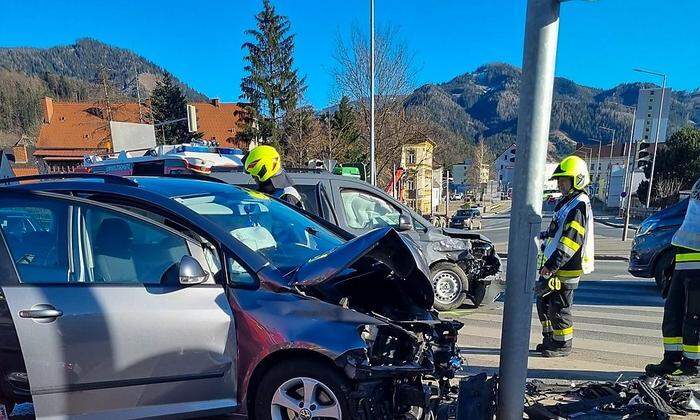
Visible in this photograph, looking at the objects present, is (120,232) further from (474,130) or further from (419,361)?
(474,130)

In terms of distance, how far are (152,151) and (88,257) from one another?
11139mm

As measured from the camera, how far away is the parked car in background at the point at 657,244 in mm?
7074

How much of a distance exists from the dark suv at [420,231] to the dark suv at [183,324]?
2.95 metres

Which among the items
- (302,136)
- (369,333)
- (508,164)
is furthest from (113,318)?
(302,136)

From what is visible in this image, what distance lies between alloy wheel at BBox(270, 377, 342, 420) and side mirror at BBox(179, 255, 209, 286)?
2.55ft

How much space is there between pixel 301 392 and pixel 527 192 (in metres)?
1.75

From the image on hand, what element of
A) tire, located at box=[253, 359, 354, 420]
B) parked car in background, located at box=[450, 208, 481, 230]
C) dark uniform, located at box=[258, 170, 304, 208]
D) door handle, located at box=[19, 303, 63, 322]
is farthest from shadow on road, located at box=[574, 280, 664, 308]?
parked car in background, located at box=[450, 208, 481, 230]

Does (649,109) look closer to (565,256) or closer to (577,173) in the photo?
(577,173)

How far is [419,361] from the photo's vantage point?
261cm

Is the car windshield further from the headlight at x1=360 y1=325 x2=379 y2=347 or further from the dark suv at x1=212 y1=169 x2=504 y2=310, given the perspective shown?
the dark suv at x1=212 y1=169 x2=504 y2=310

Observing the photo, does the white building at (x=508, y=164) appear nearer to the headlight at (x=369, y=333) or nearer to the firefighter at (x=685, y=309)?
the headlight at (x=369, y=333)

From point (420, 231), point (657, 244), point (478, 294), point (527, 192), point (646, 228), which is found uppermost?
point (527, 192)

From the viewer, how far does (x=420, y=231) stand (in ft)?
20.3

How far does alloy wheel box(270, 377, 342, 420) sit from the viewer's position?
98.6 inches
